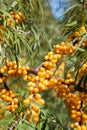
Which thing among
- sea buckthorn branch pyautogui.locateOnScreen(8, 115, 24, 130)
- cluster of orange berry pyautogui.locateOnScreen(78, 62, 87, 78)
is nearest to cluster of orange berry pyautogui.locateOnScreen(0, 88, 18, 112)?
sea buckthorn branch pyautogui.locateOnScreen(8, 115, 24, 130)

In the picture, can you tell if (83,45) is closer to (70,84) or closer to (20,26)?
(70,84)

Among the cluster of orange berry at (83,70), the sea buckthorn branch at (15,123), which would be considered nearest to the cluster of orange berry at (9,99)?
the sea buckthorn branch at (15,123)

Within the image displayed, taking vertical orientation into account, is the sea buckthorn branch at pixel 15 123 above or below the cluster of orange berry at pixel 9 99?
below

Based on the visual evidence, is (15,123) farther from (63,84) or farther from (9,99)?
(63,84)

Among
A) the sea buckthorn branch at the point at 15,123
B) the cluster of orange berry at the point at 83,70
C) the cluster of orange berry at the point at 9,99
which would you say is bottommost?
the sea buckthorn branch at the point at 15,123

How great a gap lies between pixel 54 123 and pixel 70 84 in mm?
217

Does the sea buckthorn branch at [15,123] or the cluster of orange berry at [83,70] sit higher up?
the cluster of orange berry at [83,70]

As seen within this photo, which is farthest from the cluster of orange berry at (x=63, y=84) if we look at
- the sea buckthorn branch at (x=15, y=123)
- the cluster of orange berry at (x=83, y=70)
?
the sea buckthorn branch at (x=15, y=123)

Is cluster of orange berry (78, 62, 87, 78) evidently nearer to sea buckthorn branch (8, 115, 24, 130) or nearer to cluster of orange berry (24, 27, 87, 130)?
cluster of orange berry (24, 27, 87, 130)

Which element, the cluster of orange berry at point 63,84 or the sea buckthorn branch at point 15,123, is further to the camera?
the cluster of orange berry at point 63,84

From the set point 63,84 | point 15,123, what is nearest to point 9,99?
point 15,123

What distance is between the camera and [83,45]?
5.66 feet

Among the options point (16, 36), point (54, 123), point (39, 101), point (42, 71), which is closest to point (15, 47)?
point (16, 36)

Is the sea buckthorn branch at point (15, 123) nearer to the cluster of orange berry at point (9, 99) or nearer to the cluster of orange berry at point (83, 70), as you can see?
the cluster of orange berry at point (9, 99)
